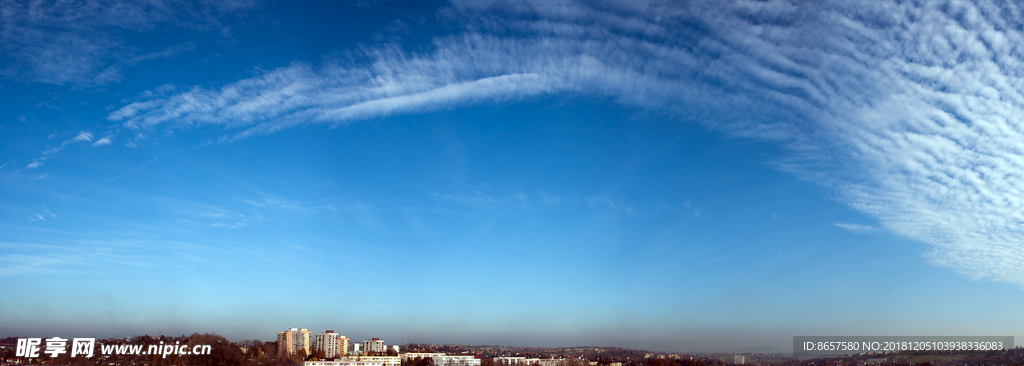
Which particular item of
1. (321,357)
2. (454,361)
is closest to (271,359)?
(321,357)

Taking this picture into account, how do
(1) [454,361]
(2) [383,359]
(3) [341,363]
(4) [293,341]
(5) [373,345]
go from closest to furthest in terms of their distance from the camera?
(3) [341,363] < (2) [383,359] < (4) [293,341] < (1) [454,361] < (5) [373,345]

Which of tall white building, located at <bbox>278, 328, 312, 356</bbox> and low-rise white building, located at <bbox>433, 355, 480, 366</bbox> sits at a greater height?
tall white building, located at <bbox>278, 328, 312, 356</bbox>

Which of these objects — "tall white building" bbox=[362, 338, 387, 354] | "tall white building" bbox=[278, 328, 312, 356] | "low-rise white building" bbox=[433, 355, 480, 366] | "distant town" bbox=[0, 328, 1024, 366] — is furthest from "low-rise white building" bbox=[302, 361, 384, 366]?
"tall white building" bbox=[362, 338, 387, 354]

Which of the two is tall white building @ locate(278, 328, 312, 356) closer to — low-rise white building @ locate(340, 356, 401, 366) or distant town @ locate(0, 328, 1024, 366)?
distant town @ locate(0, 328, 1024, 366)

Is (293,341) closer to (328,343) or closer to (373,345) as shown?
(328,343)

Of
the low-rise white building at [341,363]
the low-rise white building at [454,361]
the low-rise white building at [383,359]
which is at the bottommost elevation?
the low-rise white building at [454,361]

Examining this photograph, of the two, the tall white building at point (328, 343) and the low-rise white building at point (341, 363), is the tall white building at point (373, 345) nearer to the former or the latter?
the tall white building at point (328, 343)

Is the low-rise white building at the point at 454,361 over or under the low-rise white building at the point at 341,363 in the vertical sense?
under

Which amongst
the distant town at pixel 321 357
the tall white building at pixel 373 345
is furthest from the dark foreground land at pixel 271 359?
the tall white building at pixel 373 345

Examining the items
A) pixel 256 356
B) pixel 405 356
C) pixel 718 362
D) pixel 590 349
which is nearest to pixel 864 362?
pixel 718 362

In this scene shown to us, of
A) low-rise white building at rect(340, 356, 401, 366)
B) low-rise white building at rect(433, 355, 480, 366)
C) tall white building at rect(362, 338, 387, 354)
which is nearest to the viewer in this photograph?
low-rise white building at rect(340, 356, 401, 366)

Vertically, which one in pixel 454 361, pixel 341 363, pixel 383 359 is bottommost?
pixel 454 361

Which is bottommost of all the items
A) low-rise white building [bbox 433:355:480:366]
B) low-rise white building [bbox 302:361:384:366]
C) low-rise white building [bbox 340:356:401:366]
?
low-rise white building [bbox 433:355:480:366]

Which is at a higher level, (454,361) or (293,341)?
Result: (293,341)
